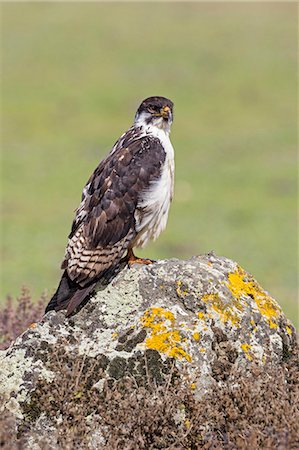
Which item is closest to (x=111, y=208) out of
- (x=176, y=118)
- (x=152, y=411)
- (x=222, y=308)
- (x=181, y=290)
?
(x=181, y=290)

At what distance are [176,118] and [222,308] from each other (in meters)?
29.4

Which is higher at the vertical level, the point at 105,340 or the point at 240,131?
the point at 240,131

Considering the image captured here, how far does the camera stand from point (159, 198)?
6.54 meters

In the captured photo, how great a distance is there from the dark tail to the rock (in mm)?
66

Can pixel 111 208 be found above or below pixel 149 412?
above

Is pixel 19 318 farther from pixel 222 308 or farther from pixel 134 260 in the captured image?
pixel 222 308

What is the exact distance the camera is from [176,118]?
1372 inches

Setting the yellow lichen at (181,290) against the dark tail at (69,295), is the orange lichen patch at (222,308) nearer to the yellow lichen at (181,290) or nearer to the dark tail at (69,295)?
the yellow lichen at (181,290)

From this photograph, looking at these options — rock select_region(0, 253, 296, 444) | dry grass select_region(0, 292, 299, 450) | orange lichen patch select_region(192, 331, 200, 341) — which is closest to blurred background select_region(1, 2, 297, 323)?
rock select_region(0, 253, 296, 444)

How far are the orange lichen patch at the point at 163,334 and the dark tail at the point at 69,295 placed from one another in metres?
0.48

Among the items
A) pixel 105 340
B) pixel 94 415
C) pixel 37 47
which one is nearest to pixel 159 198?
pixel 105 340

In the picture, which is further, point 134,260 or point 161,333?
point 134,260

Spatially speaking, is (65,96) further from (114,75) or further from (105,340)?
(105,340)

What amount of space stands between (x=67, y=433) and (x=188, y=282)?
4.93ft
